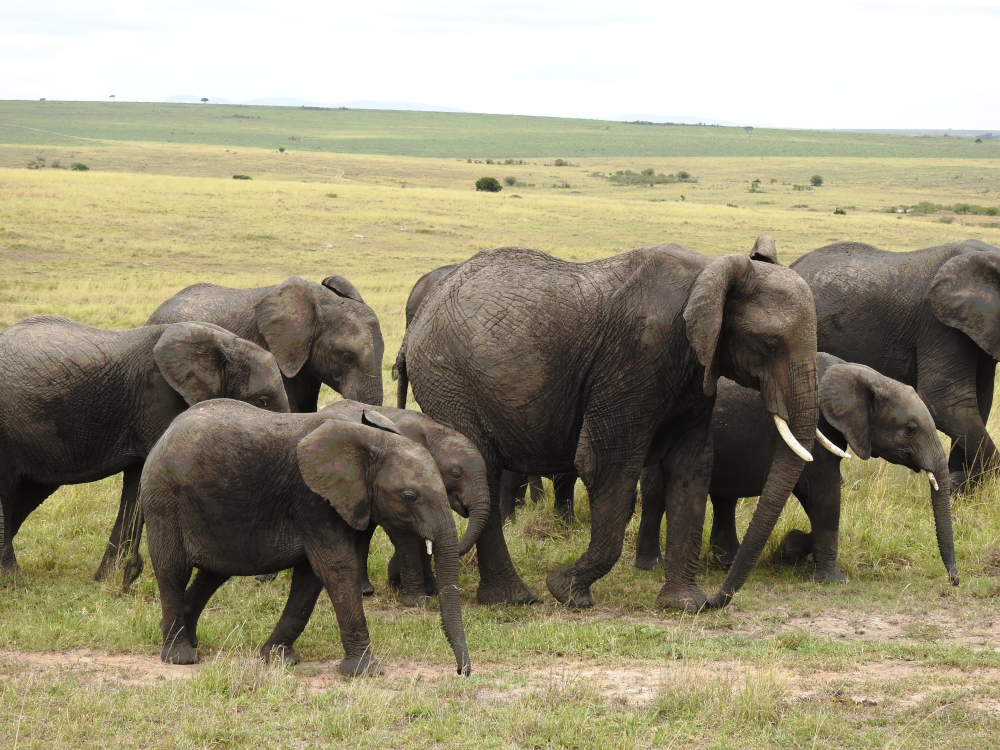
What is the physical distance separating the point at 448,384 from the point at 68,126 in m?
166

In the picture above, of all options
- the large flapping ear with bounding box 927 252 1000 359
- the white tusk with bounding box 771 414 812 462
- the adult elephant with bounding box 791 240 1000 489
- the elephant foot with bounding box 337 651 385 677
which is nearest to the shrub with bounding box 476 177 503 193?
the adult elephant with bounding box 791 240 1000 489

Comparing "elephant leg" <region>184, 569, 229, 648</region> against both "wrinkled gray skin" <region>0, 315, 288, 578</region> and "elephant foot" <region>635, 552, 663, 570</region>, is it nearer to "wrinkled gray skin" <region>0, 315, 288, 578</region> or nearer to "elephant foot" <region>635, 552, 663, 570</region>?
"wrinkled gray skin" <region>0, 315, 288, 578</region>

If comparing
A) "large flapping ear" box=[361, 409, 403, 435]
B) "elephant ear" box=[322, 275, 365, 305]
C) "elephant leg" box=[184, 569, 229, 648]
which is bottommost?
"elephant leg" box=[184, 569, 229, 648]

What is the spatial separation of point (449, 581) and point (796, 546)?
3874 mm

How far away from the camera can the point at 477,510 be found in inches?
302

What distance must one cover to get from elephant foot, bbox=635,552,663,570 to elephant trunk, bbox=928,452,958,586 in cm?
217

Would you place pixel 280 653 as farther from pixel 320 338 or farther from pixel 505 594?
pixel 320 338

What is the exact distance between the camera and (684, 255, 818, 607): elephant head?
7.58 metres

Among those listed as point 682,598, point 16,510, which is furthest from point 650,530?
point 16,510

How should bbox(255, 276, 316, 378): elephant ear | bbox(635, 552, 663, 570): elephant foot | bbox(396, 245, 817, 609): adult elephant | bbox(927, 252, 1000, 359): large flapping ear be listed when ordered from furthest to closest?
bbox(927, 252, 1000, 359): large flapping ear → bbox(255, 276, 316, 378): elephant ear → bbox(635, 552, 663, 570): elephant foot → bbox(396, 245, 817, 609): adult elephant

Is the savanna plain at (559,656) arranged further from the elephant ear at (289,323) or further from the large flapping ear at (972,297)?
the elephant ear at (289,323)

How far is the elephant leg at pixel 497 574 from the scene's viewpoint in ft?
28.3

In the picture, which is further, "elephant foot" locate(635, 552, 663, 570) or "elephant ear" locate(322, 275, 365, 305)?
"elephant ear" locate(322, 275, 365, 305)

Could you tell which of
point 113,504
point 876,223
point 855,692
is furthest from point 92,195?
point 855,692
